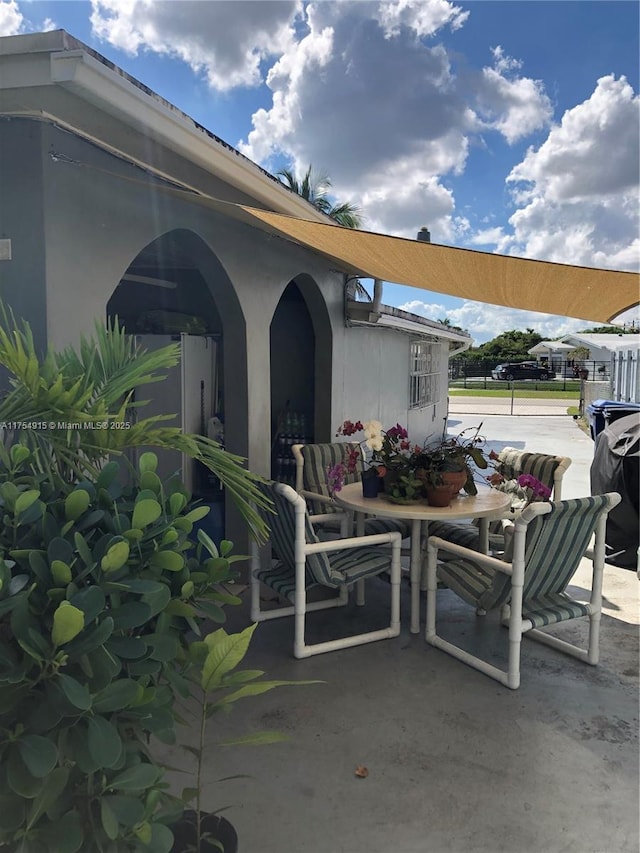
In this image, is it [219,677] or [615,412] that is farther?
[615,412]

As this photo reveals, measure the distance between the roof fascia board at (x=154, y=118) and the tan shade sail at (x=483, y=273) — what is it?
0.84 feet

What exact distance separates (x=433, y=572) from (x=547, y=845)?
7.32ft

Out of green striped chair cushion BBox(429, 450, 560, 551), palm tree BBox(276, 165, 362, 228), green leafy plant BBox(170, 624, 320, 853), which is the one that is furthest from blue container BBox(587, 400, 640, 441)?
palm tree BBox(276, 165, 362, 228)

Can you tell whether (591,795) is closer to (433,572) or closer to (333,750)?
(333,750)

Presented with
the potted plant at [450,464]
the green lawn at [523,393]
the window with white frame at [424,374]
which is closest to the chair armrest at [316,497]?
the potted plant at [450,464]

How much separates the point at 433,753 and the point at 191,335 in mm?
4752

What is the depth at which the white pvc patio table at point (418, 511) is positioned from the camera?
17.1 feet

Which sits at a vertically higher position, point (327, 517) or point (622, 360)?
point (622, 360)

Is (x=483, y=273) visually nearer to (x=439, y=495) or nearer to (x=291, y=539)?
(x=439, y=495)

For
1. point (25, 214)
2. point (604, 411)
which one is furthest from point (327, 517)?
point (604, 411)

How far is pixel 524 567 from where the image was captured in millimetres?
4391

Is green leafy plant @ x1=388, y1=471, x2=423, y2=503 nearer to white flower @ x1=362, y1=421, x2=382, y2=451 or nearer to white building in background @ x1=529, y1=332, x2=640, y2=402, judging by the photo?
white flower @ x1=362, y1=421, x2=382, y2=451

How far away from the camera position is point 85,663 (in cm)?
183

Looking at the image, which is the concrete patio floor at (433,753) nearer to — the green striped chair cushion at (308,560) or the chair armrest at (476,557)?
the green striped chair cushion at (308,560)
